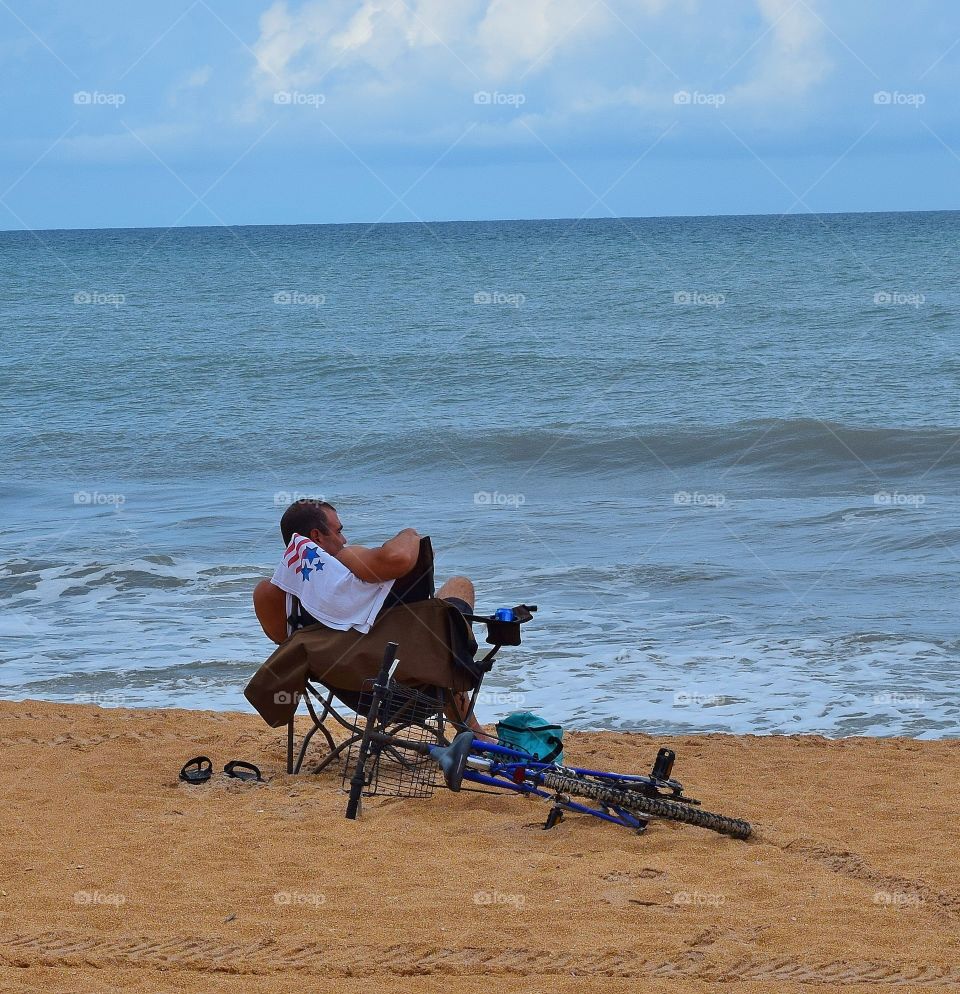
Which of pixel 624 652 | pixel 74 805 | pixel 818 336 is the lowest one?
pixel 74 805

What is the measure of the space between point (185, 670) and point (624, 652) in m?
2.53

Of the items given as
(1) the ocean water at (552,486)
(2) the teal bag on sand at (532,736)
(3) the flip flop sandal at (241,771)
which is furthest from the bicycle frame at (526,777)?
(1) the ocean water at (552,486)

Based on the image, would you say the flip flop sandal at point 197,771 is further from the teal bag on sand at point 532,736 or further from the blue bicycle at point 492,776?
the teal bag on sand at point 532,736

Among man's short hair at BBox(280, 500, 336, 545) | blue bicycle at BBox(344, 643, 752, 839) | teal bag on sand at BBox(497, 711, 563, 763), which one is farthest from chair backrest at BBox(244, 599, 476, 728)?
man's short hair at BBox(280, 500, 336, 545)

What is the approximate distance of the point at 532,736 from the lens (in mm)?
4910

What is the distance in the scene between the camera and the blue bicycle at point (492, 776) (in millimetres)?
4250

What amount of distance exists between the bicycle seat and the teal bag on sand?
0.65m

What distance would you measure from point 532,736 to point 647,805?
727mm

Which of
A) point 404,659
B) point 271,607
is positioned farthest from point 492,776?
point 271,607

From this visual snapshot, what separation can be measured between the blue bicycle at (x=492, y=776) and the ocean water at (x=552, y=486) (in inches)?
58.6

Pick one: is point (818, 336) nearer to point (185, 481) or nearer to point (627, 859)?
point (185, 481)

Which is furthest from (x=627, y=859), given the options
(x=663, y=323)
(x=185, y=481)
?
(x=663, y=323)

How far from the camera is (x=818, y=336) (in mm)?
25266

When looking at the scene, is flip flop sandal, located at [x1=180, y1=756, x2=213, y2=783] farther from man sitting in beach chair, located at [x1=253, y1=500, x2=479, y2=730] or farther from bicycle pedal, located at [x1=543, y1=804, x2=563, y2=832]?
bicycle pedal, located at [x1=543, y1=804, x2=563, y2=832]
